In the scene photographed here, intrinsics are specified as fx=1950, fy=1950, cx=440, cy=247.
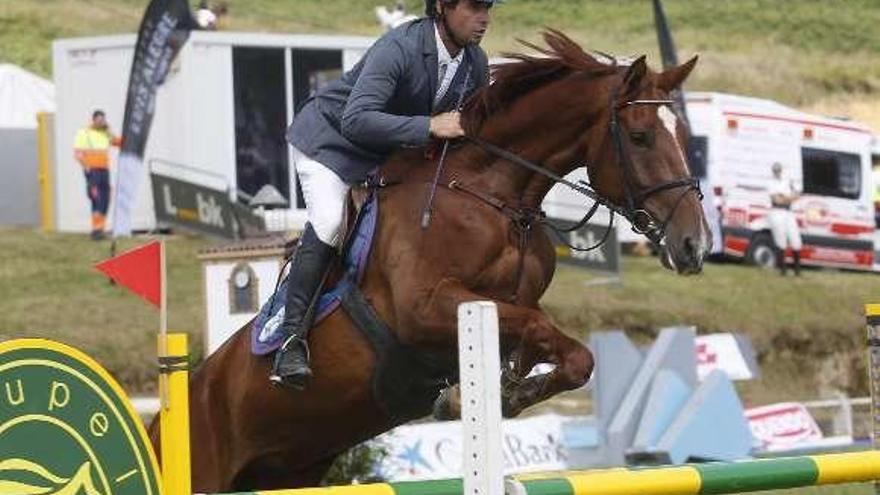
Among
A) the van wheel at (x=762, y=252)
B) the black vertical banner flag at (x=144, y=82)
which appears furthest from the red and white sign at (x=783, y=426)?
the van wheel at (x=762, y=252)

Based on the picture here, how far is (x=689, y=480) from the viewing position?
5.41 m

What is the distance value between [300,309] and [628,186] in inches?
46.8

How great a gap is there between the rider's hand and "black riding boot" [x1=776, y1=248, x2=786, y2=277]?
715 inches

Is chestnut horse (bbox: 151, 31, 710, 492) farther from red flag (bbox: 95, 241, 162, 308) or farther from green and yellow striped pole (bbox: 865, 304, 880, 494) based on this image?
red flag (bbox: 95, 241, 162, 308)

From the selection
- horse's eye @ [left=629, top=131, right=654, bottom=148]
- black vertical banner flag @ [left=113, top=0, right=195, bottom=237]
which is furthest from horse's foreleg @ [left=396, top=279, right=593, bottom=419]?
black vertical banner flag @ [left=113, top=0, right=195, bottom=237]

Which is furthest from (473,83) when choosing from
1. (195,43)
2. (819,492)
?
(195,43)

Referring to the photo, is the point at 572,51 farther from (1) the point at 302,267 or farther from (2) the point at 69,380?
(2) the point at 69,380

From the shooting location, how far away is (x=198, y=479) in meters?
7.00

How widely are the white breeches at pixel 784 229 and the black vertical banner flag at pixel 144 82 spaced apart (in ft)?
27.9

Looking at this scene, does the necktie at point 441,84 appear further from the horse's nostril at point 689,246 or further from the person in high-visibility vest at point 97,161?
the person in high-visibility vest at point 97,161

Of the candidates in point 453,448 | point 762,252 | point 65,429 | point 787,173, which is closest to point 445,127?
point 65,429

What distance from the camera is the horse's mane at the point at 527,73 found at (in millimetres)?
6664

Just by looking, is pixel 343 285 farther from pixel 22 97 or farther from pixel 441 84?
pixel 22 97

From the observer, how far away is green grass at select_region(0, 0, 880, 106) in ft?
119
